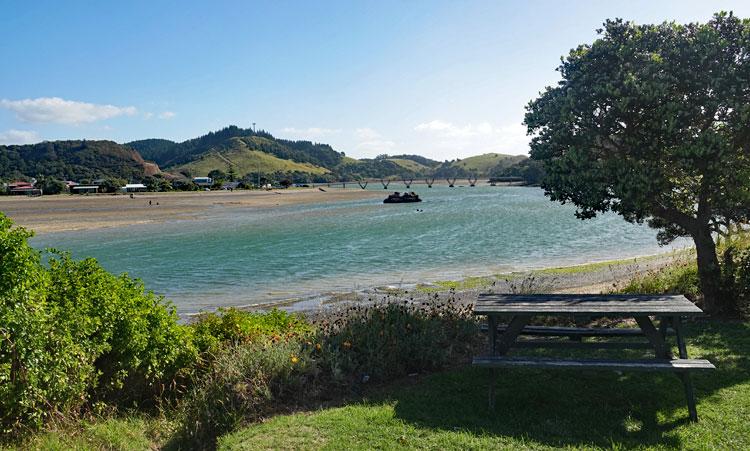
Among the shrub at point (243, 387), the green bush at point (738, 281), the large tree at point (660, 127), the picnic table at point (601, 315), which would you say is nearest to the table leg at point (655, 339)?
the picnic table at point (601, 315)

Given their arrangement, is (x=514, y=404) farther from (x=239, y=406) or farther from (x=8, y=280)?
(x=8, y=280)

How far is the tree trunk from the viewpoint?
34.4 ft

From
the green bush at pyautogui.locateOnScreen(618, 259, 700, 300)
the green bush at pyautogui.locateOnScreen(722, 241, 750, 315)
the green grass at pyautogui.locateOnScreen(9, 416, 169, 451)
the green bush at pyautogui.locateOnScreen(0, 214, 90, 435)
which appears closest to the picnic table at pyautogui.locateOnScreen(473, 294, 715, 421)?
the green grass at pyautogui.locateOnScreen(9, 416, 169, 451)

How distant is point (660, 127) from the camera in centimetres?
991

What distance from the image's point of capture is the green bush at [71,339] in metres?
A: 5.45

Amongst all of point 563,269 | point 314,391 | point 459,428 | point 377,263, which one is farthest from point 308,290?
point 459,428

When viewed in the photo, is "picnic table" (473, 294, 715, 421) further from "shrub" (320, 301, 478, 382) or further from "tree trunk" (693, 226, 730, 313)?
"tree trunk" (693, 226, 730, 313)

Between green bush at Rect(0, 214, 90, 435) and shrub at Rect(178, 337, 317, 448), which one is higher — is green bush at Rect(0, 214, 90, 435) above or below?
above

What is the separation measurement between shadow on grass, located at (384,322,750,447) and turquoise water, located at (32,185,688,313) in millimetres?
13714

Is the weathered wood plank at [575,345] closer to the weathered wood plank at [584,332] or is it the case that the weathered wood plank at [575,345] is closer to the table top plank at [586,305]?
the weathered wood plank at [584,332]

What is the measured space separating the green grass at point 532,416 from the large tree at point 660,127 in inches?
153

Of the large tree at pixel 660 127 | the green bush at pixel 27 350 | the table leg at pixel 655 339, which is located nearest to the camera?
the green bush at pixel 27 350

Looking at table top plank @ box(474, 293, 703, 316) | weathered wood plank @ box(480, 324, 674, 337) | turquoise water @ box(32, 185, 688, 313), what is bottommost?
turquoise water @ box(32, 185, 688, 313)

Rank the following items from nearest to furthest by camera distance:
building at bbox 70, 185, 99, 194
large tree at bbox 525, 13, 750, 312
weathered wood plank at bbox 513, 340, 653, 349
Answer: weathered wood plank at bbox 513, 340, 653, 349 < large tree at bbox 525, 13, 750, 312 < building at bbox 70, 185, 99, 194
